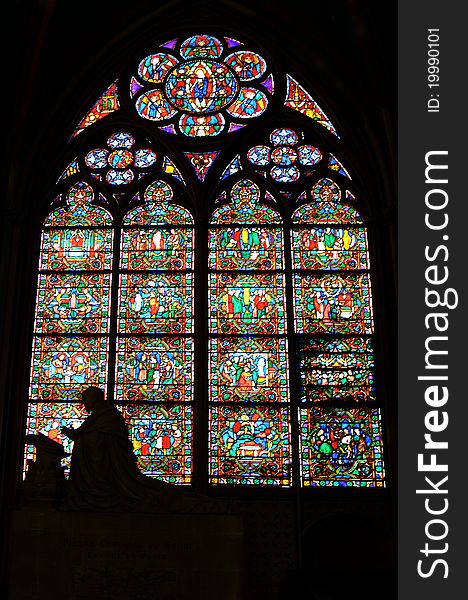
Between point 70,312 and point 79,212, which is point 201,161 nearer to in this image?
point 79,212

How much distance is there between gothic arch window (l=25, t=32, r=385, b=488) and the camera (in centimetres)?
978

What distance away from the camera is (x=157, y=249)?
35.5 feet

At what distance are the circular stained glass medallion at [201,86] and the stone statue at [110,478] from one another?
16.1ft

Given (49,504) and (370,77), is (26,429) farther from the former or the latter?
(370,77)

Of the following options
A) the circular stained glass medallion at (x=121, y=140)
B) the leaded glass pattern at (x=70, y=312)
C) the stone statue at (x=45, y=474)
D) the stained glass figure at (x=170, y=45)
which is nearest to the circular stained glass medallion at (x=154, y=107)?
the circular stained glass medallion at (x=121, y=140)

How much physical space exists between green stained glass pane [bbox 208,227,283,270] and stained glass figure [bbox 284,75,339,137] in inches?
64.7

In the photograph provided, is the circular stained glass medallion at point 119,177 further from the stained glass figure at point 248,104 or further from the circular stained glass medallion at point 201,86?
the stained glass figure at point 248,104

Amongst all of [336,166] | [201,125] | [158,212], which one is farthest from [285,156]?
[158,212]

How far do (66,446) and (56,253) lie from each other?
244cm

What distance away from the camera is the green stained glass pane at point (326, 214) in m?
10.9

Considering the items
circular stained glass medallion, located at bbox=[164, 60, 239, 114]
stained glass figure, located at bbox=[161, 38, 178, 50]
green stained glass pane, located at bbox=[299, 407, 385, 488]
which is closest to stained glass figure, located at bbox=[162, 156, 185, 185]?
circular stained glass medallion, located at bbox=[164, 60, 239, 114]

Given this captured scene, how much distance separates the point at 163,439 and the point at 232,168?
11.9ft

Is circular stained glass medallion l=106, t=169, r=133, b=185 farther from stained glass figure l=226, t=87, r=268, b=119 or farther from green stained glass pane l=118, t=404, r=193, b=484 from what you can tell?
green stained glass pane l=118, t=404, r=193, b=484

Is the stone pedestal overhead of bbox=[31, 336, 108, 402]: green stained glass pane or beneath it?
beneath
